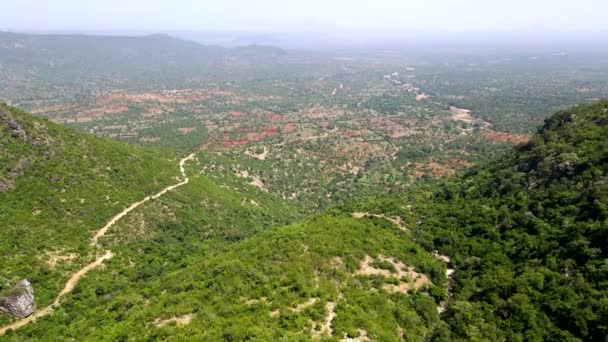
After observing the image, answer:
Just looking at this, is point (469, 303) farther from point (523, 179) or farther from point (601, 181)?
point (523, 179)

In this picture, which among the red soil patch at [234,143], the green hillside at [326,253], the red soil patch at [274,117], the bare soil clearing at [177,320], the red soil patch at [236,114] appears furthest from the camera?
the red soil patch at [236,114]

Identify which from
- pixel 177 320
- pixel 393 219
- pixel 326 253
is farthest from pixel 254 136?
pixel 177 320

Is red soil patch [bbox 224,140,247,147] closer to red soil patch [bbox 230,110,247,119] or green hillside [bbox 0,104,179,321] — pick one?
red soil patch [bbox 230,110,247,119]

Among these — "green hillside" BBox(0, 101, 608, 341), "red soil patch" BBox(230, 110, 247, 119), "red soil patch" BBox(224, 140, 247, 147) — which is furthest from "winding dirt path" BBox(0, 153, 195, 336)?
"red soil patch" BBox(230, 110, 247, 119)

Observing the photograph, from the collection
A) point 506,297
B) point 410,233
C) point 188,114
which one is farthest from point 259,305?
point 188,114

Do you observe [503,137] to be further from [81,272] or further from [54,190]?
[81,272]

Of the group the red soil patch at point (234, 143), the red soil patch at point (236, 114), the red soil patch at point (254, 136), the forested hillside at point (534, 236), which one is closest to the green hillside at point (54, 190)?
the forested hillside at point (534, 236)

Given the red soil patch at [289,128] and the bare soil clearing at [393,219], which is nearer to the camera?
the bare soil clearing at [393,219]

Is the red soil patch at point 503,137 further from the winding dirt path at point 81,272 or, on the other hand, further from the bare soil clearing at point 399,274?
the winding dirt path at point 81,272
